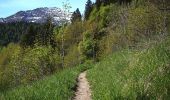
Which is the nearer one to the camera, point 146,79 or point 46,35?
point 146,79

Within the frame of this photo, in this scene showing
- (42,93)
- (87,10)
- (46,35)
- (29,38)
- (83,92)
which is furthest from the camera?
(87,10)

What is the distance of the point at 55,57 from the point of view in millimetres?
63156

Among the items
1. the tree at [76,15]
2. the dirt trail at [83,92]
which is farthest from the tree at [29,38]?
the dirt trail at [83,92]

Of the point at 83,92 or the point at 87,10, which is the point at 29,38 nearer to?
the point at 87,10

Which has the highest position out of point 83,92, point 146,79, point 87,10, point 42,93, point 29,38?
point 87,10

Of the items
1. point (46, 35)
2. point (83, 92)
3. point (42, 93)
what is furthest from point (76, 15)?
point (42, 93)

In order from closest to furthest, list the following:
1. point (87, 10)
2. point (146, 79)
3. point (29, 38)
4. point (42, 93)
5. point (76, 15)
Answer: point (146, 79), point (42, 93), point (29, 38), point (87, 10), point (76, 15)

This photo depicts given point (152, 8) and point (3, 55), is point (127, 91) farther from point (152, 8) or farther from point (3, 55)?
point (3, 55)

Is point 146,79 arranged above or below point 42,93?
above

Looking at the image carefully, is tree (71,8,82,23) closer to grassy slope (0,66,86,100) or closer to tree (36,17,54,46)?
tree (36,17,54,46)

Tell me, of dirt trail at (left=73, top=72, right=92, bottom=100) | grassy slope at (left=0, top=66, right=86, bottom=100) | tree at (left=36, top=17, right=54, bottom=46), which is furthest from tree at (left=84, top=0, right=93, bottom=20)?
grassy slope at (left=0, top=66, right=86, bottom=100)

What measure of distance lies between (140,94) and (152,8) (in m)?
5.63

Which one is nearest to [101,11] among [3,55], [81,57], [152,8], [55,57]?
[81,57]

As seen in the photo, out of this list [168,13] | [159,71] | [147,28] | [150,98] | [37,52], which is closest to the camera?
[150,98]
